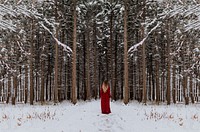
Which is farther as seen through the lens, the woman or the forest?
the forest

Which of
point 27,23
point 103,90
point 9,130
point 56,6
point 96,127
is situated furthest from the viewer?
point 27,23

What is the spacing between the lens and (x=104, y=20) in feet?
104

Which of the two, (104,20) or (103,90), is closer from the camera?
(103,90)

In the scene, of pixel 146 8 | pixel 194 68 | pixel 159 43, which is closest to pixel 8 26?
pixel 146 8

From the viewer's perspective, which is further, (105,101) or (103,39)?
(103,39)

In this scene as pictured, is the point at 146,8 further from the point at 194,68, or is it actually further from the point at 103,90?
the point at 103,90

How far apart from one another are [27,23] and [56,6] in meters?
5.11

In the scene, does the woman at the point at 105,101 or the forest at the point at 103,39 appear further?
the forest at the point at 103,39

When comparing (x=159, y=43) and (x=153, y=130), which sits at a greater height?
(x=159, y=43)

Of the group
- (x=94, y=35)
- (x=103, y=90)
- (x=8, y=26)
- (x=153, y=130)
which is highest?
(x=94, y=35)

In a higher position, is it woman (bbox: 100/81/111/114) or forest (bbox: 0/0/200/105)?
forest (bbox: 0/0/200/105)

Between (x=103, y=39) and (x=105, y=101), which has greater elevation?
(x=103, y=39)

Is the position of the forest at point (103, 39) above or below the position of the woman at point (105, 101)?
above

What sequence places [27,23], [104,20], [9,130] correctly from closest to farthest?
[9,130] → [27,23] → [104,20]
